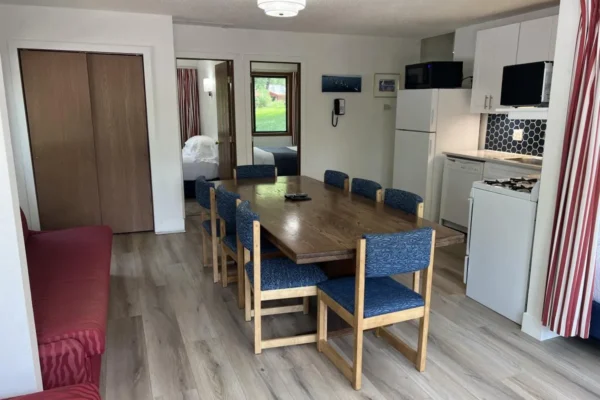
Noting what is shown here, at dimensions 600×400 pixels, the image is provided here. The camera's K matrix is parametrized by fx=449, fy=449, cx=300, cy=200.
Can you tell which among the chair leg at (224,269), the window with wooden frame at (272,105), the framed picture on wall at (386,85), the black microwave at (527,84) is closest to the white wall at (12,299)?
the chair leg at (224,269)

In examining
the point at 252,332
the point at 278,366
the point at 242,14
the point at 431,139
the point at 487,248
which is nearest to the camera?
the point at 278,366

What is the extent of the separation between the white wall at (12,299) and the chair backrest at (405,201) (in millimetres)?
2031

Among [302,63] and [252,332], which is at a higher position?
[302,63]

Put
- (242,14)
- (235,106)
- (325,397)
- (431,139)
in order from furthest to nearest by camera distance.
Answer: (235,106) < (431,139) < (242,14) < (325,397)

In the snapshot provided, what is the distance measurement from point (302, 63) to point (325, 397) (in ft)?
14.5

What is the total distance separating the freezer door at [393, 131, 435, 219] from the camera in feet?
16.9

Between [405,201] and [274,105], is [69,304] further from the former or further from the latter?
[274,105]

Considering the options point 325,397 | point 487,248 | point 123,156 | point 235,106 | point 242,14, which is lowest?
point 325,397

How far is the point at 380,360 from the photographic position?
2.54m

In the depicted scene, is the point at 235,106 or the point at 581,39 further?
the point at 235,106

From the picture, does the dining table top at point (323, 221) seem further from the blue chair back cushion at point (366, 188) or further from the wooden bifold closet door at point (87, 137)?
the wooden bifold closet door at point (87, 137)

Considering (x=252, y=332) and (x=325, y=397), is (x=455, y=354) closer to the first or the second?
(x=325, y=397)

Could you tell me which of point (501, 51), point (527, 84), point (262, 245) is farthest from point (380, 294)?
point (501, 51)

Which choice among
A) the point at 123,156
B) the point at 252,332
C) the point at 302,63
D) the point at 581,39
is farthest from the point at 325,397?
the point at 302,63
